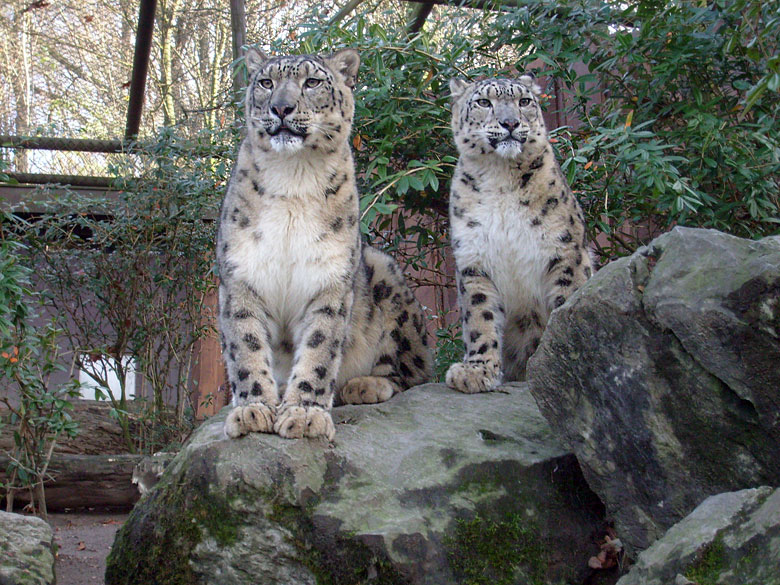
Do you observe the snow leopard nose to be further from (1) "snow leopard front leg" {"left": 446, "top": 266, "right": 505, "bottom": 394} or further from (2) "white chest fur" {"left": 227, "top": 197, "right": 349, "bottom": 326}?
(1) "snow leopard front leg" {"left": 446, "top": 266, "right": 505, "bottom": 394}

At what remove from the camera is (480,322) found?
462 cm

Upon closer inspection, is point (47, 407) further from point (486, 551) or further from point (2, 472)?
point (486, 551)

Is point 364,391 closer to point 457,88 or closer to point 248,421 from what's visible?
point 248,421

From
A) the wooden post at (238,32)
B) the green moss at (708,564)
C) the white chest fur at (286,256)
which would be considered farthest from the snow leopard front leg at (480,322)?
the wooden post at (238,32)

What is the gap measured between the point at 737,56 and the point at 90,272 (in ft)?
17.8

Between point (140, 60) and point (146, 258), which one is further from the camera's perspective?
point (146, 258)

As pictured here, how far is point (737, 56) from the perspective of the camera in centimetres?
539

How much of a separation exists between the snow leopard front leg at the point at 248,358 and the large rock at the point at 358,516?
3.8 inches

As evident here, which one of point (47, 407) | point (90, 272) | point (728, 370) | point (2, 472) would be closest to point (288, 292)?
point (728, 370)

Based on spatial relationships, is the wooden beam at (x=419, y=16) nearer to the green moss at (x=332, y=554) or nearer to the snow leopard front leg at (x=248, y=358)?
the snow leopard front leg at (x=248, y=358)

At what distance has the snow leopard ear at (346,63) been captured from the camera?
413 centimetres

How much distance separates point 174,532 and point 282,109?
70.7 inches

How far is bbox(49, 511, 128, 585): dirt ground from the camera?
4883 millimetres

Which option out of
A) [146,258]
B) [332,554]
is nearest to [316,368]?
[332,554]
